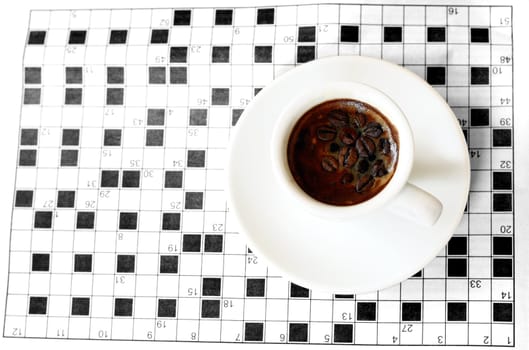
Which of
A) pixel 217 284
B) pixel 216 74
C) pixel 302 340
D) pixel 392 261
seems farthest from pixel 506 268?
pixel 216 74

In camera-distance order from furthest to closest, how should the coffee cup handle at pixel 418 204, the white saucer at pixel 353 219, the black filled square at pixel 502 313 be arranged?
1. the black filled square at pixel 502 313
2. the white saucer at pixel 353 219
3. the coffee cup handle at pixel 418 204

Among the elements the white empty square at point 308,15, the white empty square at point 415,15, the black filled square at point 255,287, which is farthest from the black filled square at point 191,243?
the white empty square at point 415,15

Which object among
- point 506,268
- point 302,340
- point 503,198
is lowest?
point 302,340

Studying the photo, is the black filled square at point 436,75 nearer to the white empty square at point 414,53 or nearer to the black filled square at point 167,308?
the white empty square at point 414,53

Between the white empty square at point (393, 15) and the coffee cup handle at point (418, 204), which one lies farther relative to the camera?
the white empty square at point (393, 15)

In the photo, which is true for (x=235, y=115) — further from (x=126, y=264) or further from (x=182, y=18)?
(x=126, y=264)

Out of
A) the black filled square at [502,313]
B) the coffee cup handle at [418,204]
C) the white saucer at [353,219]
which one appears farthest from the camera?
the black filled square at [502,313]

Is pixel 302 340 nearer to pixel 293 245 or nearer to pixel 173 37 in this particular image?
pixel 293 245

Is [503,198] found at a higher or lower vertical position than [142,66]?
lower
